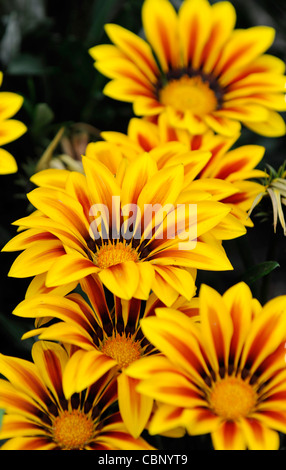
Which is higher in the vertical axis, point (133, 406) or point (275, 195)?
point (275, 195)

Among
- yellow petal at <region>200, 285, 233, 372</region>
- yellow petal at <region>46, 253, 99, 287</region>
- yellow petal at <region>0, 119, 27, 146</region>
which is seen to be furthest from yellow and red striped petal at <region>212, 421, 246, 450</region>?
yellow petal at <region>0, 119, 27, 146</region>

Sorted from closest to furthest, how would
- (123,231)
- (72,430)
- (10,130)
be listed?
(72,430)
(123,231)
(10,130)

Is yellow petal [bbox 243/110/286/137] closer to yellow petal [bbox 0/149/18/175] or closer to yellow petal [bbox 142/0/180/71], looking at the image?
yellow petal [bbox 142/0/180/71]

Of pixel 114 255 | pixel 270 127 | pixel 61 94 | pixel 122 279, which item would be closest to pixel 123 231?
pixel 114 255

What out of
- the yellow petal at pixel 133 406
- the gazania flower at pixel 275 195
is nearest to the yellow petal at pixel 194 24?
the gazania flower at pixel 275 195

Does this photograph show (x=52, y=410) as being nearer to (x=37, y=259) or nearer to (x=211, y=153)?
(x=37, y=259)

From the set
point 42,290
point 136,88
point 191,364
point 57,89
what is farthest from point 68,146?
point 191,364
